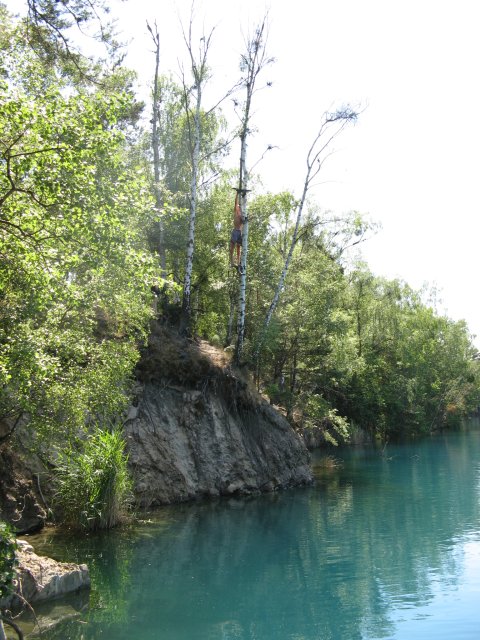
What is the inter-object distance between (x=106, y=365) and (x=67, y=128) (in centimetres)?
558

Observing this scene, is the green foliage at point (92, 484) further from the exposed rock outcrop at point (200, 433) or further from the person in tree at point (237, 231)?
the person in tree at point (237, 231)

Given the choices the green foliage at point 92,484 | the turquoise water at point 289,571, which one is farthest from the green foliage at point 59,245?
the turquoise water at point 289,571

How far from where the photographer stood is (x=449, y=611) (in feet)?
32.2

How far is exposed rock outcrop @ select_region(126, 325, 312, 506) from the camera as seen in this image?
18469 mm

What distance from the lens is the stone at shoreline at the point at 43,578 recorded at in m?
9.25

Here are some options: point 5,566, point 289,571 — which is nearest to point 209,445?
point 289,571

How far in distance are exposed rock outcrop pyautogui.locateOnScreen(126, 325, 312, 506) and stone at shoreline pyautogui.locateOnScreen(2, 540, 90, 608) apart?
6.89 m

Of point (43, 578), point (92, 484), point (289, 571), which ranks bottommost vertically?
point (289, 571)

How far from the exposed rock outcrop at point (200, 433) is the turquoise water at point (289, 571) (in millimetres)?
1016

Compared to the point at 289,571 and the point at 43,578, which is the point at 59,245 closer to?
the point at 43,578

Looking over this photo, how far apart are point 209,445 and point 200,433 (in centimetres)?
50

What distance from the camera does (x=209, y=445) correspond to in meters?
20.3

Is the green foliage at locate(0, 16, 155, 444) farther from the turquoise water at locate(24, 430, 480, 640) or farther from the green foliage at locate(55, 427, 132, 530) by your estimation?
the turquoise water at locate(24, 430, 480, 640)

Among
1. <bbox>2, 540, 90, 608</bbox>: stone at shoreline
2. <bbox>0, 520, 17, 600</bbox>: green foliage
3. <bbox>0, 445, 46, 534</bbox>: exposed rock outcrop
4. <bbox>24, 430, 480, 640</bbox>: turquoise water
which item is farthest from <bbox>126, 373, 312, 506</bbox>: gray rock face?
<bbox>0, 520, 17, 600</bbox>: green foliage
